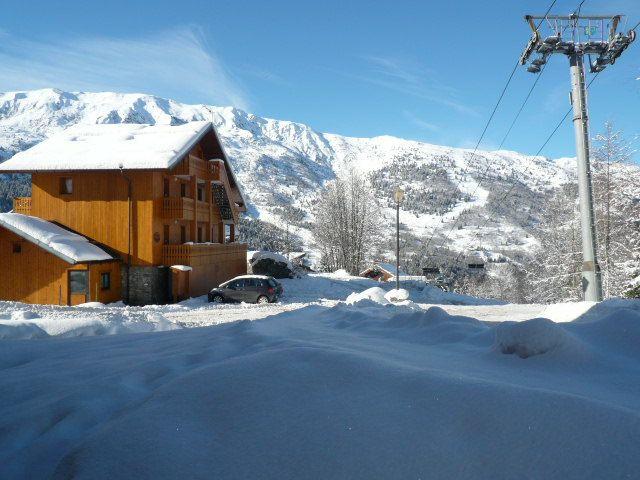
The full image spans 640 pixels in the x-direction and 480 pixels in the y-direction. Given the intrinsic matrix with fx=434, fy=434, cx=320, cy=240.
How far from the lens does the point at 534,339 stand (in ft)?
15.6

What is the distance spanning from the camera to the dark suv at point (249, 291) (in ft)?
74.3

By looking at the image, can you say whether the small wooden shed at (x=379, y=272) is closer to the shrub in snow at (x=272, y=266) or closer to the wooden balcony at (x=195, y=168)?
the shrub in snow at (x=272, y=266)

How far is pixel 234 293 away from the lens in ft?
74.4

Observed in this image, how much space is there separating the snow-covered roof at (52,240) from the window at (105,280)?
904 mm

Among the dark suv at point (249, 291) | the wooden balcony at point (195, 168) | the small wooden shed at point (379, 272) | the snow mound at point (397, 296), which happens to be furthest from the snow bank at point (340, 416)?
the small wooden shed at point (379, 272)

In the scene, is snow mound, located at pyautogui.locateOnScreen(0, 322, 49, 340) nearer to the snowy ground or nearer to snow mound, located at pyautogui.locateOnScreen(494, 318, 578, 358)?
the snowy ground

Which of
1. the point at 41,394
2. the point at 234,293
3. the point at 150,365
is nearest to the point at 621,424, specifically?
the point at 150,365

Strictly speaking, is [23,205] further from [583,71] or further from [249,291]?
[583,71]

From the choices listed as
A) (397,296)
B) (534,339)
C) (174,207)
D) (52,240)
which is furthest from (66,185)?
(534,339)

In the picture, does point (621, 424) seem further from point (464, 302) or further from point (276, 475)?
point (464, 302)

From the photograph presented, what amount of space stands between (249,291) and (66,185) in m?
12.5

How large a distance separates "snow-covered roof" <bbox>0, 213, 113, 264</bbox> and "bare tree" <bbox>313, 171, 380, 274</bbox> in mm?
28391

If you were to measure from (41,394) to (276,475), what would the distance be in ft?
9.94

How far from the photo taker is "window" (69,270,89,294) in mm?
21770
